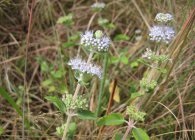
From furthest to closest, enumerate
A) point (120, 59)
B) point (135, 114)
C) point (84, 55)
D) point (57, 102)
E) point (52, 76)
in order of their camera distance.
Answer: point (84, 55), point (52, 76), point (120, 59), point (135, 114), point (57, 102)

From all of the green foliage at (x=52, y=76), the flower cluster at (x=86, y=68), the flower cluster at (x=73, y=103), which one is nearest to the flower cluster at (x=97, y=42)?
the flower cluster at (x=86, y=68)

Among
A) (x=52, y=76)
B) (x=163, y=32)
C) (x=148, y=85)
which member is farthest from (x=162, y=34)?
(x=52, y=76)

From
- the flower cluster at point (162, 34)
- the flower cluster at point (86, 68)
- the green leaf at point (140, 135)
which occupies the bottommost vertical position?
the green leaf at point (140, 135)

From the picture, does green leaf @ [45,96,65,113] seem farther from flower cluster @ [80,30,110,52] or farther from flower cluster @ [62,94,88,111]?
flower cluster @ [80,30,110,52]

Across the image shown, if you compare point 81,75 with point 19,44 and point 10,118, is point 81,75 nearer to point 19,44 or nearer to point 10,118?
point 10,118

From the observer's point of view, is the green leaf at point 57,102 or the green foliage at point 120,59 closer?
the green leaf at point 57,102

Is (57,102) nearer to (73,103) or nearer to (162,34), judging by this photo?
(73,103)

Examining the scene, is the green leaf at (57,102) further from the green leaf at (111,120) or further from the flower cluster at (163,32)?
the flower cluster at (163,32)

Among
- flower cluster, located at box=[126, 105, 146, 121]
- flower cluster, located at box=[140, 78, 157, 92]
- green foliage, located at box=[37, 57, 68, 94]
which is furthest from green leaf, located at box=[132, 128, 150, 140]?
green foliage, located at box=[37, 57, 68, 94]

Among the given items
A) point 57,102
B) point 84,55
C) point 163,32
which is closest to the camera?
point 57,102
